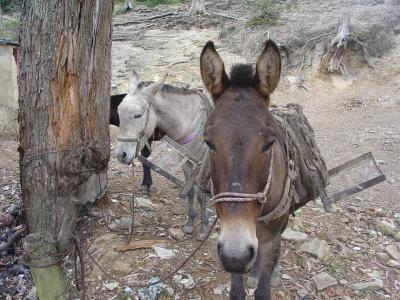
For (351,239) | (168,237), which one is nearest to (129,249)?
(168,237)

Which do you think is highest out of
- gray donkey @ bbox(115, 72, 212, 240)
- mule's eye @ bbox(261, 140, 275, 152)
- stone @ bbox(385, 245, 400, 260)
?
mule's eye @ bbox(261, 140, 275, 152)

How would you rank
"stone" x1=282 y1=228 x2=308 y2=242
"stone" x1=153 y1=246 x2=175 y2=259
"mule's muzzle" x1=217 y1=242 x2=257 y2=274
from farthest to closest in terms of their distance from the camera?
"stone" x1=282 y1=228 x2=308 y2=242, "stone" x1=153 y1=246 x2=175 y2=259, "mule's muzzle" x1=217 y1=242 x2=257 y2=274

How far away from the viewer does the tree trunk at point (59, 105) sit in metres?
2.69

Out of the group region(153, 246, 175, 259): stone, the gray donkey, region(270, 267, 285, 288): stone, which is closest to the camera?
region(270, 267, 285, 288): stone

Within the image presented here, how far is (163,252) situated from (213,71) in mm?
2022

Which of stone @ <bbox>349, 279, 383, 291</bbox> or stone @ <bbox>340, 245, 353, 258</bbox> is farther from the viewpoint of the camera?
stone @ <bbox>340, 245, 353, 258</bbox>

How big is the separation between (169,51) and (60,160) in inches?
386

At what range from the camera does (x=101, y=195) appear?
401 cm

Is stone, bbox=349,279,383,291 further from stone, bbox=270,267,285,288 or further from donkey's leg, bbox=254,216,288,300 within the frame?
donkey's leg, bbox=254,216,288,300

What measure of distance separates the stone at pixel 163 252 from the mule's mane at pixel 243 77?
199cm

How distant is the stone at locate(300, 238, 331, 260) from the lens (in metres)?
3.78

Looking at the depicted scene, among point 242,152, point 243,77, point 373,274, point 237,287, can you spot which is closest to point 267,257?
point 237,287

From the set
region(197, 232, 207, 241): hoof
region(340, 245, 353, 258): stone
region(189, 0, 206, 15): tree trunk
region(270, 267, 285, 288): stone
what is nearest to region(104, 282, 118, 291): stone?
region(197, 232, 207, 241): hoof

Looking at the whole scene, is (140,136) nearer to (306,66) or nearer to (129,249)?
(129,249)
